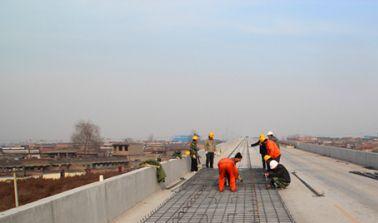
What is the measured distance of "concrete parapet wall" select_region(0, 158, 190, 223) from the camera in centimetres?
624

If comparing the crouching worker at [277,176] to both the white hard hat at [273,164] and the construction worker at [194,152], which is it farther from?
the construction worker at [194,152]

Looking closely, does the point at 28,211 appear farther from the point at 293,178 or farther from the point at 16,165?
the point at 16,165

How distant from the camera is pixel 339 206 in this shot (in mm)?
11609

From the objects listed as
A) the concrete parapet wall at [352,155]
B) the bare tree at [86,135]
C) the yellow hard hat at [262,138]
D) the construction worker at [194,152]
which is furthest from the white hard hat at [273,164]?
the bare tree at [86,135]

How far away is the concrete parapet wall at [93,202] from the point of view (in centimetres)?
624

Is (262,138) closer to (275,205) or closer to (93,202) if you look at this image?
(275,205)

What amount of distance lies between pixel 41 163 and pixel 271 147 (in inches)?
1816

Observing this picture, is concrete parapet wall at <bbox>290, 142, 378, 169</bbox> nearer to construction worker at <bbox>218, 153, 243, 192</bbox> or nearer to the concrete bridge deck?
the concrete bridge deck

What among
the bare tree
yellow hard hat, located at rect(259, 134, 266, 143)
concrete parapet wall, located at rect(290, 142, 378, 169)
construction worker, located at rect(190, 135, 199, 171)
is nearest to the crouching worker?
yellow hard hat, located at rect(259, 134, 266, 143)

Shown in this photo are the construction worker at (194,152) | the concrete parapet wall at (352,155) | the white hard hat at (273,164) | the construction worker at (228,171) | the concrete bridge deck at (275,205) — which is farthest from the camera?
the concrete parapet wall at (352,155)

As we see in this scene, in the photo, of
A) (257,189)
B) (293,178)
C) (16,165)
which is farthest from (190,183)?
(16,165)

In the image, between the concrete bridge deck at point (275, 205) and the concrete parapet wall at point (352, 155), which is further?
the concrete parapet wall at point (352, 155)

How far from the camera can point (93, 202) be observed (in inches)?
346

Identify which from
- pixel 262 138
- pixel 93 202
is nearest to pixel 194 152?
pixel 262 138
